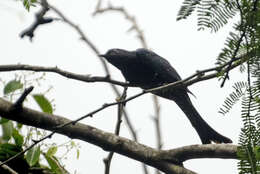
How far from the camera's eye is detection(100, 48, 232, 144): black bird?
4941mm

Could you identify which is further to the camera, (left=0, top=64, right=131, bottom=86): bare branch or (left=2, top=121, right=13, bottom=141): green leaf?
(left=2, top=121, right=13, bottom=141): green leaf

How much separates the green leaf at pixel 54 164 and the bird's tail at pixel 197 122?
64.1 inches

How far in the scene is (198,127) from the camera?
15.4 feet

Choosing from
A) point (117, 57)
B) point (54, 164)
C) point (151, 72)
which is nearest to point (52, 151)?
point (54, 164)

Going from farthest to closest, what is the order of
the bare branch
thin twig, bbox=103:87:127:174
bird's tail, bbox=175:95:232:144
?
bird's tail, bbox=175:95:232:144 → thin twig, bbox=103:87:127:174 → the bare branch

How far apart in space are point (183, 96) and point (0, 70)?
2471 millimetres

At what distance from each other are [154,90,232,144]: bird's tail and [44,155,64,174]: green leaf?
1629 millimetres

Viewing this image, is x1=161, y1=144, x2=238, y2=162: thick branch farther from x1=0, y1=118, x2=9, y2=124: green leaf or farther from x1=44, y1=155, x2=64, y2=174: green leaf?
x1=0, y1=118, x2=9, y2=124: green leaf

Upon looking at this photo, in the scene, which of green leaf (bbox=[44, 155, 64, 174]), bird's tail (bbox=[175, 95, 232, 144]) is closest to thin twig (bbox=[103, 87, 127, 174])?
green leaf (bbox=[44, 155, 64, 174])

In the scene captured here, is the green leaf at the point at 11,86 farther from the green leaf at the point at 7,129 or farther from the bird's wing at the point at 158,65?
the bird's wing at the point at 158,65

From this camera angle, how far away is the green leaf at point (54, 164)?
130 inches

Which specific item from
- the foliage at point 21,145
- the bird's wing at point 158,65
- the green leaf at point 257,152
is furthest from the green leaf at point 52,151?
the green leaf at point 257,152

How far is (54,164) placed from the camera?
11.1 feet

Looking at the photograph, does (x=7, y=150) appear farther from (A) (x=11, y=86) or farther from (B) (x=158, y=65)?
(B) (x=158, y=65)
